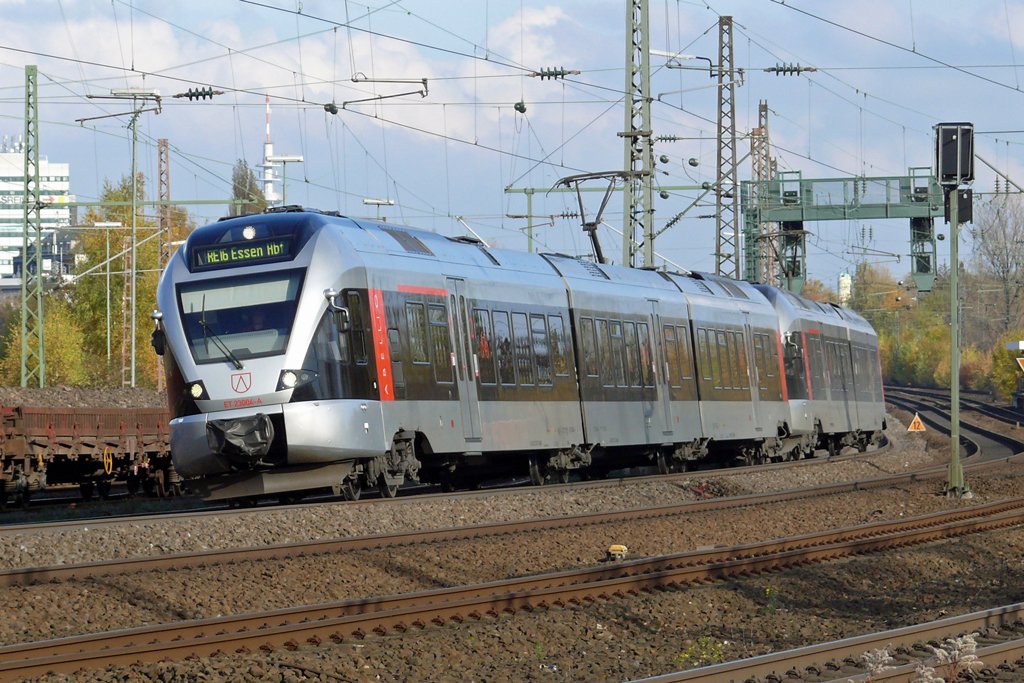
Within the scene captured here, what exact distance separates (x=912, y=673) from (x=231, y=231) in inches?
446

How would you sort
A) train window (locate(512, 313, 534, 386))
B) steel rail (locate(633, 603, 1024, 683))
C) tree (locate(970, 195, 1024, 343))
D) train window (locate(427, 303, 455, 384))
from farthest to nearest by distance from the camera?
tree (locate(970, 195, 1024, 343))
train window (locate(512, 313, 534, 386))
train window (locate(427, 303, 455, 384))
steel rail (locate(633, 603, 1024, 683))

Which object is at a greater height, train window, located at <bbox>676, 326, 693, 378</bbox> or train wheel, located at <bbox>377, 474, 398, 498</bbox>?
train window, located at <bbox>676, 326, 693, 378</bbox>

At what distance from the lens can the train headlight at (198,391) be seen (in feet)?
54.5

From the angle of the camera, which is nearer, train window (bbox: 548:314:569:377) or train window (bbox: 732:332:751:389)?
train window (bbox: 548:314:569:377)

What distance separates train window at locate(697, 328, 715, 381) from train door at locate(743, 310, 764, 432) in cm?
195

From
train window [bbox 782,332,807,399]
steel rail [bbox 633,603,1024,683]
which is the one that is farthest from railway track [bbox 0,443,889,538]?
steel rail [bbox 633,603,1024,683]

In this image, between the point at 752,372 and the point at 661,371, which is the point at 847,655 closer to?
the point at 661,371

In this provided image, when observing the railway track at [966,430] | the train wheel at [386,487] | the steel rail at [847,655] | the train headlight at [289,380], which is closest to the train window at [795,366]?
the railway track at [966,430]

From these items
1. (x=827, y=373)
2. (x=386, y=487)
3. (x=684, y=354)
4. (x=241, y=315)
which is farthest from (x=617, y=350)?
(x=827, y=373)

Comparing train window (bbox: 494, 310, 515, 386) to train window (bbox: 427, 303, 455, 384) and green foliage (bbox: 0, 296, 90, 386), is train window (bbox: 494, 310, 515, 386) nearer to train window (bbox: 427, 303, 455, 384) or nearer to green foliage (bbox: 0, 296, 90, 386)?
train window (bbox: 427, 303, 455, 384)

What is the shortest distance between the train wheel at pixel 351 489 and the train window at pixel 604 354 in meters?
6.14

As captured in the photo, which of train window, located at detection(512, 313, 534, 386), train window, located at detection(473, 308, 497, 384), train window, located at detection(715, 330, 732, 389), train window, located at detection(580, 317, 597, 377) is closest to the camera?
train window, located at detection(473, 308, 497, 384)

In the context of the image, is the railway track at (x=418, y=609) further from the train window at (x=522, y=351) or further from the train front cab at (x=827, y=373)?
the train front cab at (x=827, y=373)

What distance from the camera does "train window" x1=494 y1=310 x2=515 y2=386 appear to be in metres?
20.6
